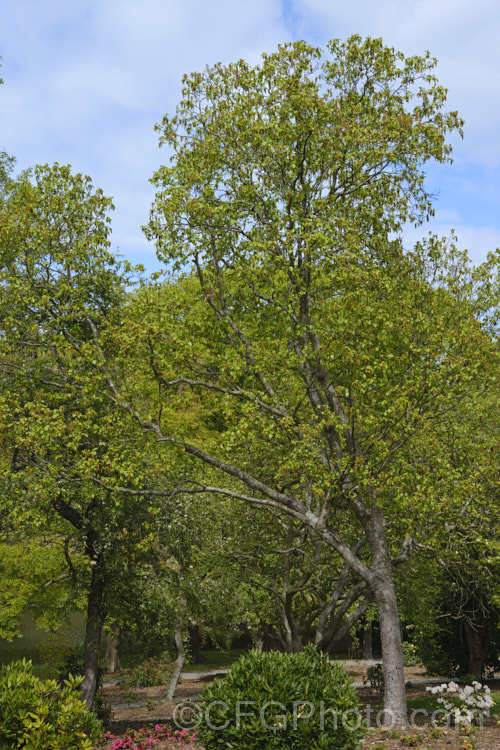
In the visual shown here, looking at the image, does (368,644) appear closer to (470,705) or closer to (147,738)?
(470,705)

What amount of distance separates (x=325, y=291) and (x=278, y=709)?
31.7ft

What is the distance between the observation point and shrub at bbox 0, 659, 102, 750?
6.79 m

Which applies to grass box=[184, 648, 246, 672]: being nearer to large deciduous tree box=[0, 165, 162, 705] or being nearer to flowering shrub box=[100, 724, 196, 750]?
large deciduous tree box=[0, 165, 162, 705]

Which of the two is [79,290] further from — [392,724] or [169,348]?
[392,724]

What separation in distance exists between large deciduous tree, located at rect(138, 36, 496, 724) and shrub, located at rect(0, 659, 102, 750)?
599cm

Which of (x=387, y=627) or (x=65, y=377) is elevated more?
(x=65, y=377)

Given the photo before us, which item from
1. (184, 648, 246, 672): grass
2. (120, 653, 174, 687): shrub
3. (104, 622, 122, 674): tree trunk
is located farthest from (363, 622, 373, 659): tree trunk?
(104, 622, 122, 674): tree trunk

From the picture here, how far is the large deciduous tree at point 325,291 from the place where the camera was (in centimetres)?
1284

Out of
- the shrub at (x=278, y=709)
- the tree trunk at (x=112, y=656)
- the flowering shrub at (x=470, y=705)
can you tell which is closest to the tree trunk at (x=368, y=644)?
the tree trunk at (x=112, y=656)

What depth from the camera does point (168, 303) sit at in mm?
13930

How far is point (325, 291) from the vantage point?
15023 millimetres

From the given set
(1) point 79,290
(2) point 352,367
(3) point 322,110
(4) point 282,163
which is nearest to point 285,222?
(4) point 282,163

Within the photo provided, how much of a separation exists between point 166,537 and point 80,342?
18.3 feet

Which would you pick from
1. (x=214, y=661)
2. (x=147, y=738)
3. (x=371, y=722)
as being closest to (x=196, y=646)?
(x=214, y=661)
